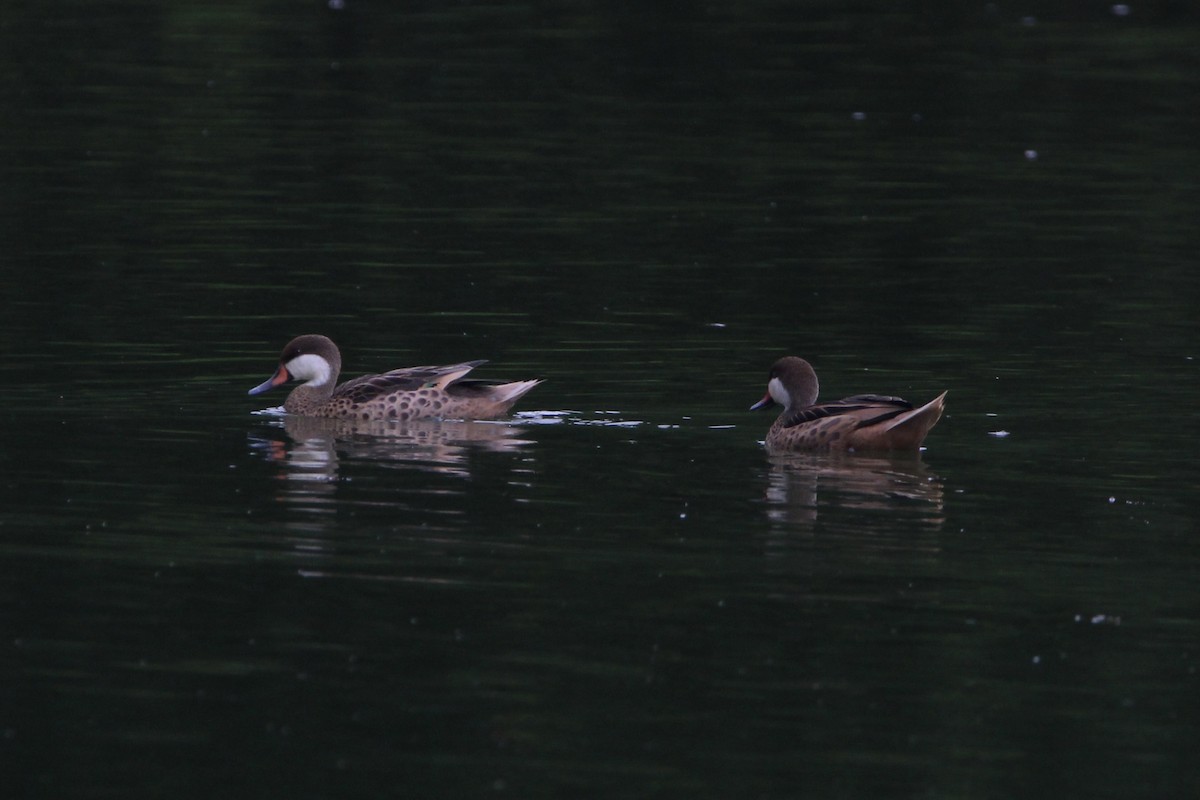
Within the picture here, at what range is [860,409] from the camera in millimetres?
12539

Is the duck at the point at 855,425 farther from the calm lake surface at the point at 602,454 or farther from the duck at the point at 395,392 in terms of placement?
the duck at the point at 395,392

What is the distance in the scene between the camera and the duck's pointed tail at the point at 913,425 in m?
12.1

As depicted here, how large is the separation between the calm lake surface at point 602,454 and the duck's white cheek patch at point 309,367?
0.41 m

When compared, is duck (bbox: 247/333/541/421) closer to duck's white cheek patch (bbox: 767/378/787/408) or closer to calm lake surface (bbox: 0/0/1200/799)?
calm lake surface (bbox: 0/0/1200/799)

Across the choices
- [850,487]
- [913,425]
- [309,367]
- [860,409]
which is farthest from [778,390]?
[309,367]

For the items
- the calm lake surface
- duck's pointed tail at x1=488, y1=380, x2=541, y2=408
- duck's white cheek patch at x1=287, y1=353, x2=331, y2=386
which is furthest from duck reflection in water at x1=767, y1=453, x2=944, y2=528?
duck's white cheek patch at x1=287, y1=353, x2=331, y2=386

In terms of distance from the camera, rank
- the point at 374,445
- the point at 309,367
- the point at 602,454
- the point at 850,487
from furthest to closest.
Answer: the point at 309,367
the point at 374,445
the point at 602,454
the point at 850,487

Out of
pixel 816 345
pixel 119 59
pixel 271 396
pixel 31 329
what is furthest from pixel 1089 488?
pixel 119 59

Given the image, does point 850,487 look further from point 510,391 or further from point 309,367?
point 309,367

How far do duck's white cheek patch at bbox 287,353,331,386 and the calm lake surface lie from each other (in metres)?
0.41

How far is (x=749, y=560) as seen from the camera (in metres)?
9.87

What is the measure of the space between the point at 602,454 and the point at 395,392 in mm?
2156

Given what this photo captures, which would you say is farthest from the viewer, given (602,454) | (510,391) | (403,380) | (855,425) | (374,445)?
(403,380)

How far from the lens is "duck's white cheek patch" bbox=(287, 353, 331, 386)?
14.4 metres
